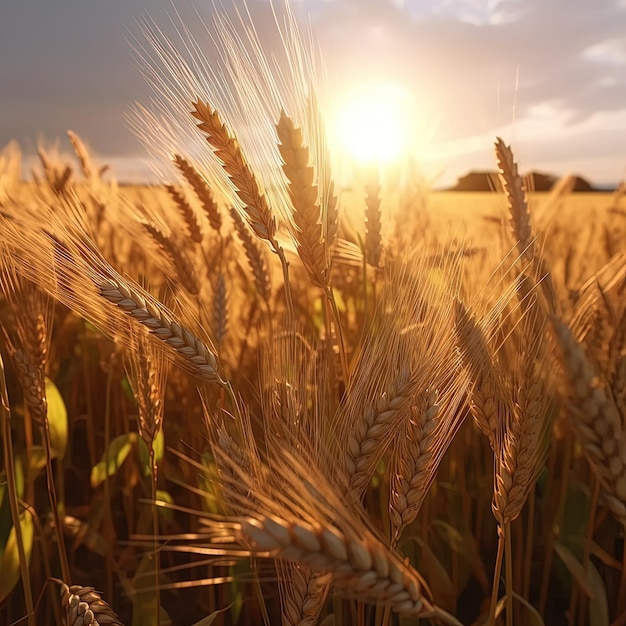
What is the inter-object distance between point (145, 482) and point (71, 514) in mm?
351

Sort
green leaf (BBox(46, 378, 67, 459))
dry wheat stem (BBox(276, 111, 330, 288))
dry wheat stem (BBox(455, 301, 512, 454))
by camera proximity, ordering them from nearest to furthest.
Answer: dry wheat stem (BBox(455, 301, 512, 454)), dry wheat stem (BBox(276, 111, 330, 288)), green leaf (BBox(46, 378, 67, 459))

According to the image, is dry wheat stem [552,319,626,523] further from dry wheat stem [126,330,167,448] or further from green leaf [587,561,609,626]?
green leaf [587,561,609,626]

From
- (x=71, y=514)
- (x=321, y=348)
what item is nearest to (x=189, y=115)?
(x=321, y=348)

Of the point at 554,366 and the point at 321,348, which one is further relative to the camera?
the point at 321,348

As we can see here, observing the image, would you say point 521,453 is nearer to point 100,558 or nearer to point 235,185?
point 235,185

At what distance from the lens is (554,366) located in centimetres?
65

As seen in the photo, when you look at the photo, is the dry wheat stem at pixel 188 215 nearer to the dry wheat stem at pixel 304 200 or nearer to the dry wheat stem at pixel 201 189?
A: the dry wheat stem at pixel 201 189

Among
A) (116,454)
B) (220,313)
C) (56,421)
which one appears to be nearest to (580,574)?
(220,313)

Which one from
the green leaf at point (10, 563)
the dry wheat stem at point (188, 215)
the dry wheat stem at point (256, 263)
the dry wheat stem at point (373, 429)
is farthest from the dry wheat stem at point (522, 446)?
the dry wheat stem at point (188, 215)

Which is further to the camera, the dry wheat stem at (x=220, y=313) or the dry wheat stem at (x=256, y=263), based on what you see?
the dry wheat stem at (x=256, y=263)

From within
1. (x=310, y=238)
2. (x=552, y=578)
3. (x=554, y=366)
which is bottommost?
(x=552, y=578)

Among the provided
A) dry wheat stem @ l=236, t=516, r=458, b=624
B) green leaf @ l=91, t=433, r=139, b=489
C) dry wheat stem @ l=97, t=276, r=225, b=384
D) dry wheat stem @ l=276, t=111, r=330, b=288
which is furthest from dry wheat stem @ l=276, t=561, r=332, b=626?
green leaf @ l=91, t=433, r=139, b=489

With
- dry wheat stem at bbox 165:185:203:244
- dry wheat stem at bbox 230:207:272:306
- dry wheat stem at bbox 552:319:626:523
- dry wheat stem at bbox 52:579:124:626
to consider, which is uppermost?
dry wheat stem at bbox 165:185:203:244

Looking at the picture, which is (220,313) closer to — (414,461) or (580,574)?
(414,461)
